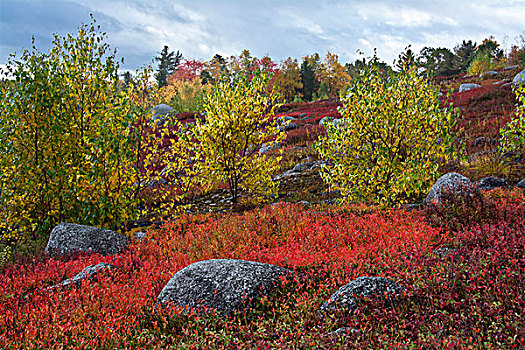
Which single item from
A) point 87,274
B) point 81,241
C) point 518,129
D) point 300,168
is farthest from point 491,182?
point 81,241

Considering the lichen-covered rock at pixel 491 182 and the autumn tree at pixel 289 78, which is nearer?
the lichen-covered rock at pixel 491 182

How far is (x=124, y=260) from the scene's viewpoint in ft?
21.6

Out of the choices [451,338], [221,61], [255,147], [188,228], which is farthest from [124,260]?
[221,61]

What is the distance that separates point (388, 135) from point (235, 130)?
373 centimetres

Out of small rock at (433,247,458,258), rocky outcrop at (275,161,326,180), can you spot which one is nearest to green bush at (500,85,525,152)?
small rock at (433,247,458,258)

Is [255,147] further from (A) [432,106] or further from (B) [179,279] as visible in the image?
(B) [179,279]

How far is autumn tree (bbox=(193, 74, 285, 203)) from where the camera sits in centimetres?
902

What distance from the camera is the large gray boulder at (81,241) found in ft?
24.1

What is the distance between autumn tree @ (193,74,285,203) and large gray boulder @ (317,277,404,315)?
17.0ft

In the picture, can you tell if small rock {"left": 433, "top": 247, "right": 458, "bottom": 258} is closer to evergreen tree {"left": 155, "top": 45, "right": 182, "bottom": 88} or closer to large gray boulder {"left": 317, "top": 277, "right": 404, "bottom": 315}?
large gray boulder {"left": 317, "top": 277, "right": 404, "bottom": 315}

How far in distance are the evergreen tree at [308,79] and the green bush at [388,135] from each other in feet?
162

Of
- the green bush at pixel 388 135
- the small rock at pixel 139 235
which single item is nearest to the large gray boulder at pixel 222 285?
the small rock at pixel 139 235

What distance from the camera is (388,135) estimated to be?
8180 millimetres

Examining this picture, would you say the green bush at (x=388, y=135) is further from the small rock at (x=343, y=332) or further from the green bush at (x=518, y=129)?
the small rock at (x=343, y=332)
